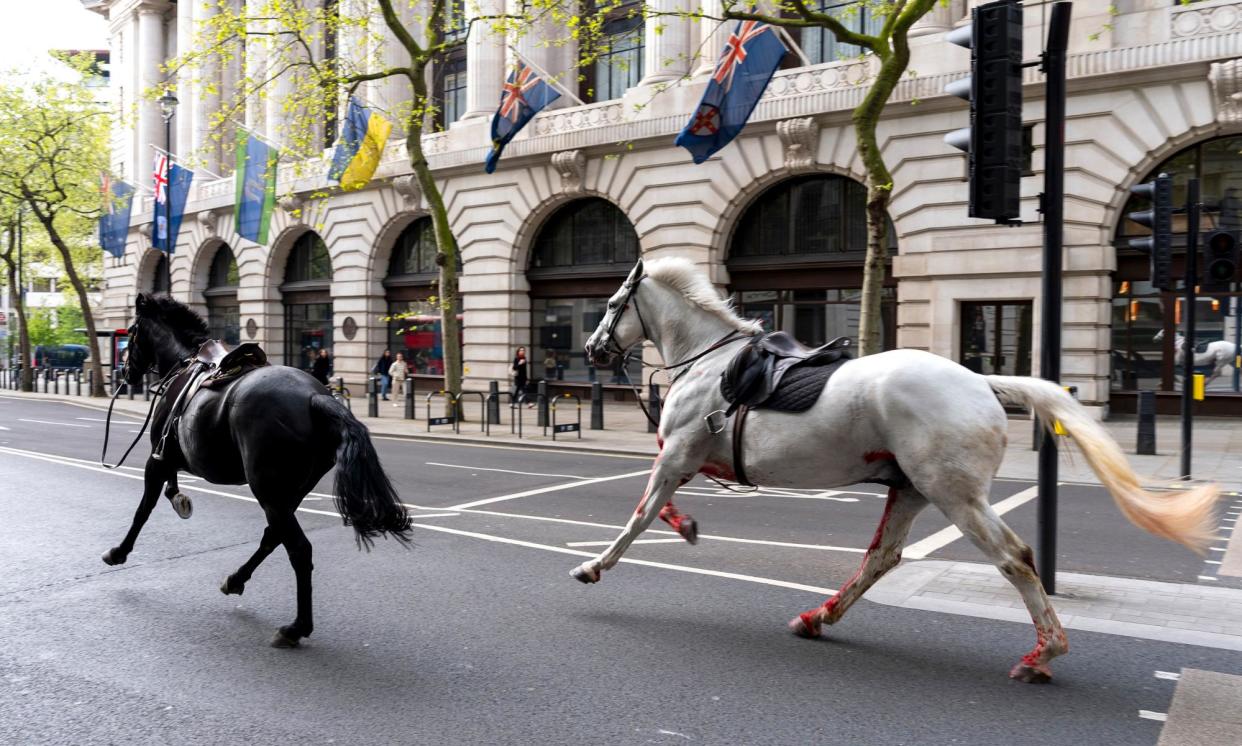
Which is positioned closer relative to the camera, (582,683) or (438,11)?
(582,683)

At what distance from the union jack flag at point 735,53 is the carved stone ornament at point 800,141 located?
334 centimetres

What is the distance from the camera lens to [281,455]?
567cm

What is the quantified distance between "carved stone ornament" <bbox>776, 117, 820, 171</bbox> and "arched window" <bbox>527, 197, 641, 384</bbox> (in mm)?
6233

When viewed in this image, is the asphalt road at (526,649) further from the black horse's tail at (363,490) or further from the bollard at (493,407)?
the bollard at (493,407)

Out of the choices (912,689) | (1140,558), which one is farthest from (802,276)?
(912,689)

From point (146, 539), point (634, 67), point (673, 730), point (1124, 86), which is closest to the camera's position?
point (673, 730)

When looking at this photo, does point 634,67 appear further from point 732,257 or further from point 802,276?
point 802,276

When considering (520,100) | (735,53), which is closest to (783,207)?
(735,53)

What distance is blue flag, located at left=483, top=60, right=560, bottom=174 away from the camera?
24453 millimetres

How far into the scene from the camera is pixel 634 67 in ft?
95.4

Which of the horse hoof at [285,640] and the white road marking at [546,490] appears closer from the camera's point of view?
the horse hoof at [285,640]

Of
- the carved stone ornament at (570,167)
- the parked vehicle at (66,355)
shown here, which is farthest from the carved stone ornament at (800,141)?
the parked vehicle at (66,355)

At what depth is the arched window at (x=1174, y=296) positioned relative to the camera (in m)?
20.1

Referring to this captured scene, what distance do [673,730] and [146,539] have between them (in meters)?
6.49
